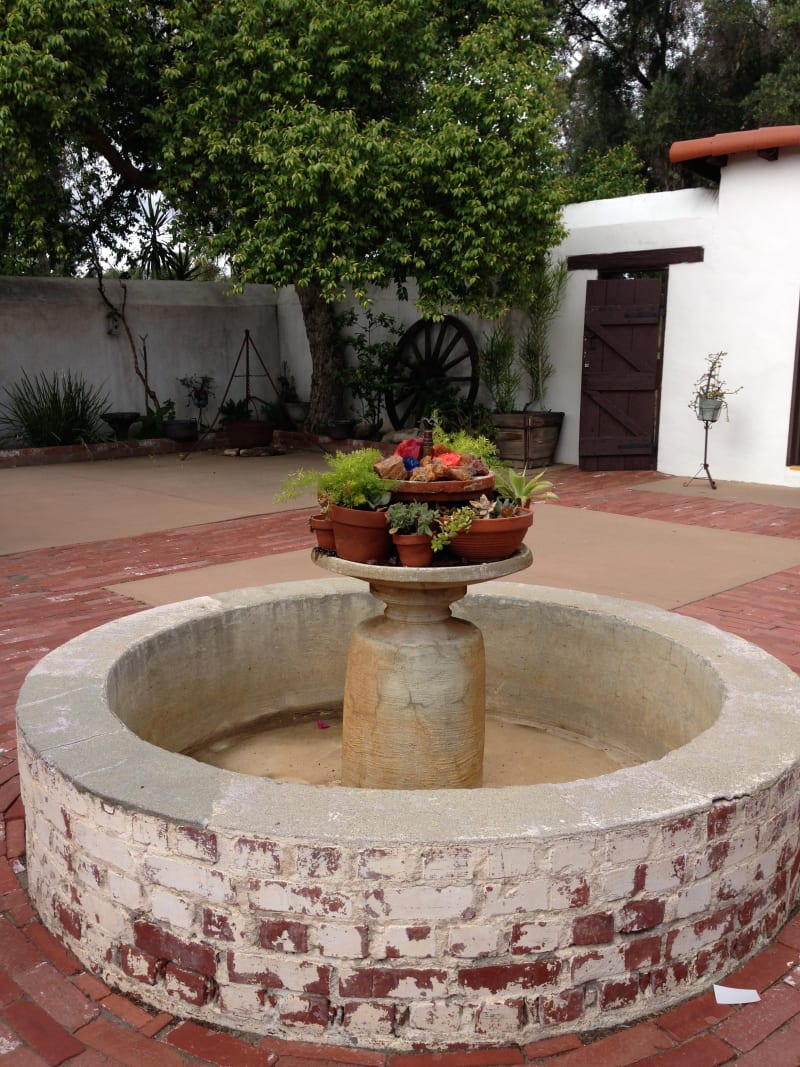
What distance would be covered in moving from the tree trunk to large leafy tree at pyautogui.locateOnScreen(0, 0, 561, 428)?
64.1 inches

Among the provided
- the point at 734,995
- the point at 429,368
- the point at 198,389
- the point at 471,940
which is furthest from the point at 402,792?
the point at 198,389

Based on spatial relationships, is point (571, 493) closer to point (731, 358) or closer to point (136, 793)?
point (731, 358)

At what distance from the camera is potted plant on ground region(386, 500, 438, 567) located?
2.54 meters

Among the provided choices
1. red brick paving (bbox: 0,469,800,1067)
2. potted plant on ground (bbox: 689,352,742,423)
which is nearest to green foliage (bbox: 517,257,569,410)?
potted plant on ground (bbox: 689,352,742,423)

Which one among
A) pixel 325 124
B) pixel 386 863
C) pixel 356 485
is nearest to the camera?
pixel 386 863

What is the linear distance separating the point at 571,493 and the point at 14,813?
6776 mm

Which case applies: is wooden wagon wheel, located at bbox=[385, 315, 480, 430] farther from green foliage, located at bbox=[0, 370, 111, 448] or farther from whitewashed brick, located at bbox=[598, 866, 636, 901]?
whitewashed brick, located at bbox=[598, 866, 636, 901]

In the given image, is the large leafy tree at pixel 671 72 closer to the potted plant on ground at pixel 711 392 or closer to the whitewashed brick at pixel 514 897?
the potted plant on ground at pixel 711 392

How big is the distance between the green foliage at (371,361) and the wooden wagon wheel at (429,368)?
0.40ft

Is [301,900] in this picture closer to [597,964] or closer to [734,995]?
[597,964]

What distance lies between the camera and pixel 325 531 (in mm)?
2773

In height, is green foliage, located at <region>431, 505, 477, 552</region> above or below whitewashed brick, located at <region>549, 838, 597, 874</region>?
above

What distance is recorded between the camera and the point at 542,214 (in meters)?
9.02

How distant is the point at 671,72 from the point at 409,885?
17.3m
